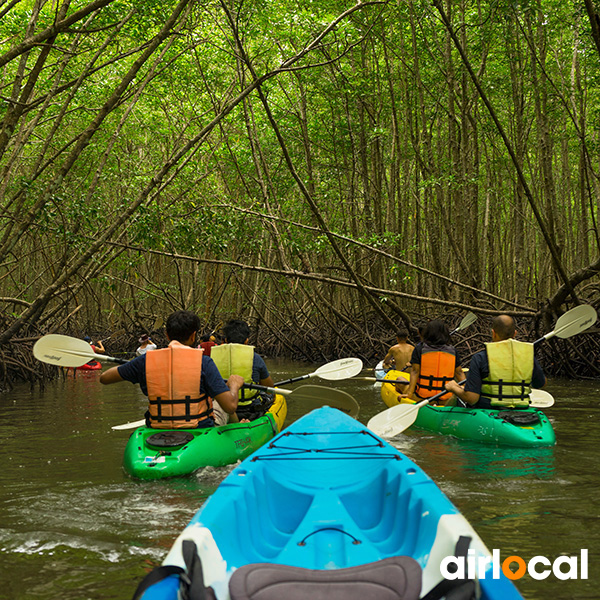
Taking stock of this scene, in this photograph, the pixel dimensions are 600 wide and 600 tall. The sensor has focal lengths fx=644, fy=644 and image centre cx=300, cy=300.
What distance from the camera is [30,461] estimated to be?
5129mm

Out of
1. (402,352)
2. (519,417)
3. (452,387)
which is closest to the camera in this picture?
(519,417)

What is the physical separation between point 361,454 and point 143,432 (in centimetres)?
171

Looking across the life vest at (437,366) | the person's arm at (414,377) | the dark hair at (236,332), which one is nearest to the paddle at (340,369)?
the person's arm at (414,377)

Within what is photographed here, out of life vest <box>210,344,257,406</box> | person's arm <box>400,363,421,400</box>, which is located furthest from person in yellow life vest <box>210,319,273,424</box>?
person's arm <box>400,363,421,400</box>

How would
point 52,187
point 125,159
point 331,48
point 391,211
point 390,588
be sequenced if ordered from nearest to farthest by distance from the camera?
point 390,588 → point 52,187 → point 331,48 → point 391,211 → point 125,159

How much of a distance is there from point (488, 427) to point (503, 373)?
46 centimetres

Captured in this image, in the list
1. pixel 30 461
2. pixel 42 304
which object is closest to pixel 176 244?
pixel 42 304

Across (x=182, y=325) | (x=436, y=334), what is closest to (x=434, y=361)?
(x=436, y=334)

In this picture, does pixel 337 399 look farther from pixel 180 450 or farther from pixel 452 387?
pixel 180 450

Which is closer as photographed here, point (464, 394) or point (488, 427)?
point (488, 427)

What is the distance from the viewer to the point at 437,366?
6.07 m

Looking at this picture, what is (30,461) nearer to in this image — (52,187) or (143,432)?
(143,432)

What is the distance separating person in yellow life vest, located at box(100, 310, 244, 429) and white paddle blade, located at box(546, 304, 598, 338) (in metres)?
3.74

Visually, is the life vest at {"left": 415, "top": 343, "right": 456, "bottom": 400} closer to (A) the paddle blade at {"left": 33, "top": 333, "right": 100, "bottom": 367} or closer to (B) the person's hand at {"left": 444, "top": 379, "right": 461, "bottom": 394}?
(B) the person's hand at {"left": 444, "top": 379, "right": 461, "bottom": 394}
